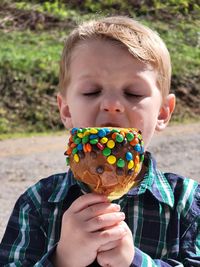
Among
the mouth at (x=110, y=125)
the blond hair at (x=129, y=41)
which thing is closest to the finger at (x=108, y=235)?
the mouth at (x=110, y=125)

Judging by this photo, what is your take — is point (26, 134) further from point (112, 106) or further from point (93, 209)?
point (93, 209)

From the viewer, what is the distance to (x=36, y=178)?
4840mm

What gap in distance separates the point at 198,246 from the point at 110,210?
17.4 inches

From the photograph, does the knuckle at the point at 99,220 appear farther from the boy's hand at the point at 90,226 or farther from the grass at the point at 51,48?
the grass at the point at 51,48

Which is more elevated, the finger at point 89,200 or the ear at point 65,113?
the ear at point 65,113

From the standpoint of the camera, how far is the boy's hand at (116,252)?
157cm

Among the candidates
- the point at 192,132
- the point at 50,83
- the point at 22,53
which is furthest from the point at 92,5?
the point at 192,132

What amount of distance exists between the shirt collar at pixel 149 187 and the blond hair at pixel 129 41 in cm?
26

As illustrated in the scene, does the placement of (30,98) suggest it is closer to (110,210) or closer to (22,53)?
(22,53)

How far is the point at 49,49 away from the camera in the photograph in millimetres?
8109

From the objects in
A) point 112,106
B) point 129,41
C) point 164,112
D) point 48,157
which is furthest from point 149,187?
point 48,157

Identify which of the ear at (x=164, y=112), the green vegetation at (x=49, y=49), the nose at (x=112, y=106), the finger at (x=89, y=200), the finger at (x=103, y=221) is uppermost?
the nose at (x=112, y=106)

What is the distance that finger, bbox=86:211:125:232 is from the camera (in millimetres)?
1506

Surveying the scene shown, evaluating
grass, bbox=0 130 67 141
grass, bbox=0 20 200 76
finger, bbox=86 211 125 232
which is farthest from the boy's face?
grass, bbox=0 20 200 76
